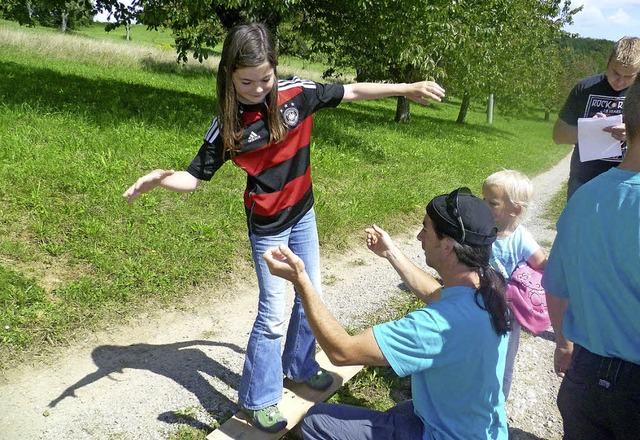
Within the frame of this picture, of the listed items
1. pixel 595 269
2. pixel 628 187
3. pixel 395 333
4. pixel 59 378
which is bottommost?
pixel 59 378

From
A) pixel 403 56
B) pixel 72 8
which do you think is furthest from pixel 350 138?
pixel 72 8

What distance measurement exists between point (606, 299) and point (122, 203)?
15.9 feet

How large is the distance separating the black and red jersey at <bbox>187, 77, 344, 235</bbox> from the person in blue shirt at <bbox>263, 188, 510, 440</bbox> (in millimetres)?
752

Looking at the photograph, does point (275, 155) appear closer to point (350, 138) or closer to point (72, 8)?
point (350, 138)

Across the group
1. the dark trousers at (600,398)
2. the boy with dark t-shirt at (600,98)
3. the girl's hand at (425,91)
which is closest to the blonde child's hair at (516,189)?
the girl's hand at (425,91)

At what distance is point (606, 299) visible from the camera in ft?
6.22

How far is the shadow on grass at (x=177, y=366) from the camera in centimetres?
352

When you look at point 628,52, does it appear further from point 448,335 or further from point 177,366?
point 177,366

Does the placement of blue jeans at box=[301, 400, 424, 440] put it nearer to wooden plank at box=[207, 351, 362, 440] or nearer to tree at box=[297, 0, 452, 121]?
wooden plank at box=[207, 351, 362, 440]

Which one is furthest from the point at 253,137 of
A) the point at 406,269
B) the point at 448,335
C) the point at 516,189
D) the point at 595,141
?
the point at 595,141

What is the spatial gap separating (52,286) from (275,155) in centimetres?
251

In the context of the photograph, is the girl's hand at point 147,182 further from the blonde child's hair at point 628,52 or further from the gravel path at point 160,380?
the blonde child's hair at point 628,52

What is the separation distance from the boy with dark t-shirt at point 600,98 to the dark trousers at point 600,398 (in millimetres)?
2449

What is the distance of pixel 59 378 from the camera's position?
357 cm
